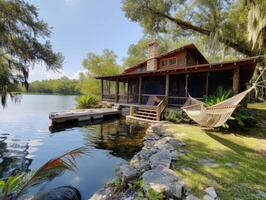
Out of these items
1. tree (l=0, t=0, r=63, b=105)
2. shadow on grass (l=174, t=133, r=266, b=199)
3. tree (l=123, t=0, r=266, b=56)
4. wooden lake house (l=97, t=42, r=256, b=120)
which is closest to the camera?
shadow on grass (l=174, t=133, r=266, b=199)

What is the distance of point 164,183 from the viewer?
298cm

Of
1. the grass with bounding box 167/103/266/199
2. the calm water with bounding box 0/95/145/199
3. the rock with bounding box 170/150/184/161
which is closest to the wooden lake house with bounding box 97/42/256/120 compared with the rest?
the calm water with bounding box 0/95/145/199

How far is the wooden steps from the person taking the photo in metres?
10.7

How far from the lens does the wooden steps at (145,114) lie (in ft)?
35.1

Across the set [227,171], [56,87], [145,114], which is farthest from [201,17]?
[56,87]

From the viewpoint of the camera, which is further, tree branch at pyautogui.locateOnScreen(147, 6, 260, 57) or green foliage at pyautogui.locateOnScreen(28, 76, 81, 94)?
green foliage at pyautogui.locateOnScreen(28, 76, 81, 94)

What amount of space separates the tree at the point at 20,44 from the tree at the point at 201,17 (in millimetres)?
7862

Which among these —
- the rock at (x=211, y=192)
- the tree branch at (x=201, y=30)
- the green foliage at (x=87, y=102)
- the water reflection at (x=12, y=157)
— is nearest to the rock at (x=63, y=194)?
the water reflection at (x=12, y=157)

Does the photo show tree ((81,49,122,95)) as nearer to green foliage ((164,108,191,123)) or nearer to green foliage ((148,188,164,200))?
green foliage ((164,108,191,123))

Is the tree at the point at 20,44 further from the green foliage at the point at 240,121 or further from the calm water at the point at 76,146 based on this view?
the green foliage at the point at 240,121

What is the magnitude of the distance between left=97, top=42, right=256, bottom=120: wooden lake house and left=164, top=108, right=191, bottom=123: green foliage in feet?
1.58

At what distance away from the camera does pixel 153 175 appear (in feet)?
→ 10.7

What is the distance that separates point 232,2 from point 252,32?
18.2 ft

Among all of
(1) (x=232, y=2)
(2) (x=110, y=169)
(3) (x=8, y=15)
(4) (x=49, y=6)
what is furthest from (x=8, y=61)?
(1) (x=232, y=2)
